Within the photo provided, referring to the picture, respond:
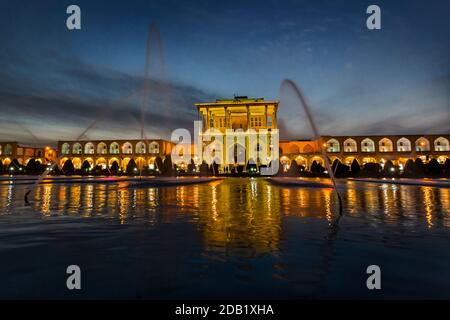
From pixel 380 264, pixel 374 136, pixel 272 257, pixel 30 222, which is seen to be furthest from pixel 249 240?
pixel 374 136

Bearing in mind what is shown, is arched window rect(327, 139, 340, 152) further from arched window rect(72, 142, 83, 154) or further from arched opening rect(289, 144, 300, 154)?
arched window rect(72, 142, 83, 154)

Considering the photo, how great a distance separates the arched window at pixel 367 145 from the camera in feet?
237

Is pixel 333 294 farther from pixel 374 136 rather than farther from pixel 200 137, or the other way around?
pixel 374 136

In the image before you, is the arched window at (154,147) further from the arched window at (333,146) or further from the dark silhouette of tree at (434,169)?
the dark silhouette of tree at (434,169)

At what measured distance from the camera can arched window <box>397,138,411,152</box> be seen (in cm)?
7031

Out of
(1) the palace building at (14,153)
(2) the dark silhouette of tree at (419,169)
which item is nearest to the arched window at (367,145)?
(2) the dark silhouette of tree at (419,169)

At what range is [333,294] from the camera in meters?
3.33

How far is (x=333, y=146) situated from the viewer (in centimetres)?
7362

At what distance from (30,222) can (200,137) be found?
6080 centimetres

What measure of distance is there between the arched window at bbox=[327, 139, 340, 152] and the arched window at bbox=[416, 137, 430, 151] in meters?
16.9

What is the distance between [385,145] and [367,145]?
394 cm

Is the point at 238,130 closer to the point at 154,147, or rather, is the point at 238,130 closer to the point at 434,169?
the point at 154,147
